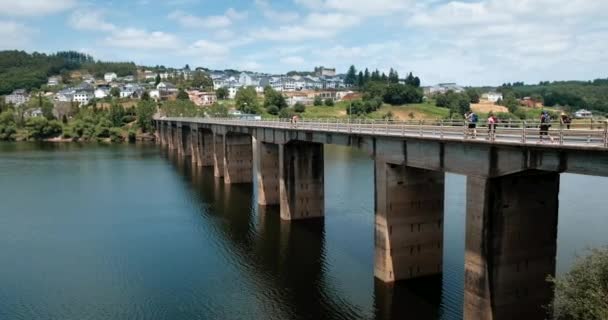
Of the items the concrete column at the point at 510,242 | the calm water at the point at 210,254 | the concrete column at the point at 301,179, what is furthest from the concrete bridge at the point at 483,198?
the concrete column at the point at 301,179

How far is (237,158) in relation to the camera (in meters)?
79.7

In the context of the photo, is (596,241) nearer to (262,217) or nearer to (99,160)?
(262,217)

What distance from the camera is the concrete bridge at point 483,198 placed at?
23344 mm

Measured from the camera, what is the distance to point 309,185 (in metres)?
52.1

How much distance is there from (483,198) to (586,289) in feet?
20.6

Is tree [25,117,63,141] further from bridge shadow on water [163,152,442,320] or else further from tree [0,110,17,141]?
bridge shadow on water [163,152,442,320]

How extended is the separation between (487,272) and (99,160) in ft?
356

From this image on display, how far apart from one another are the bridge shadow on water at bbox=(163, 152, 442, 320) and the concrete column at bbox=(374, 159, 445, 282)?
1282 mm

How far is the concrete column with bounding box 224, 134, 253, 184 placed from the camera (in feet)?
256

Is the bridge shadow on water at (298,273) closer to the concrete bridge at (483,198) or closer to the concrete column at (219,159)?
the concrete bridge at (483,198)

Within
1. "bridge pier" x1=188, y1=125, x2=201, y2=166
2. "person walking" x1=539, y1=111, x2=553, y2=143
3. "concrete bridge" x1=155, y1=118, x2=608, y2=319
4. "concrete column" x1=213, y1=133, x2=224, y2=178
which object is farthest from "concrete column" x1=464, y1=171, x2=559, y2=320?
"bridge pier" x1=188, y1=125, x2=201, y2=166

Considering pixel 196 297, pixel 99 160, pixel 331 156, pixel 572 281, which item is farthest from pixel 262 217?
pixel 99 160

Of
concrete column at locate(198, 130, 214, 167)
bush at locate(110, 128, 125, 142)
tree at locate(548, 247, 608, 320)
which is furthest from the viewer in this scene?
bush at locate(110, 128, 125, 142)

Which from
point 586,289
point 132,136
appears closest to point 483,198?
point 586,289
